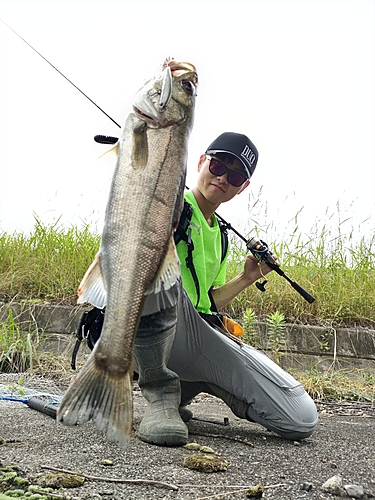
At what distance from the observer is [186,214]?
289cm

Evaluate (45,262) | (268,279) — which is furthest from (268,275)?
(45,262)

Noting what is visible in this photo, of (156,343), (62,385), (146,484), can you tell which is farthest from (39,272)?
(146,484)

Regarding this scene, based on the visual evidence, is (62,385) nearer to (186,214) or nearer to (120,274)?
(186,214)

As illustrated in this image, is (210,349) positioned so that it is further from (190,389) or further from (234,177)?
(234,177)

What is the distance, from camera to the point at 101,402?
70.1 inches

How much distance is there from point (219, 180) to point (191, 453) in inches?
60.0

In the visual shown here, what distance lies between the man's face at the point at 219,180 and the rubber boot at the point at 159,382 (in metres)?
0.86

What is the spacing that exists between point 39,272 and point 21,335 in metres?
0.99

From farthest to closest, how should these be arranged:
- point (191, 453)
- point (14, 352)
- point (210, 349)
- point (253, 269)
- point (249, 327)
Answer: point (249, 327) → point (14, 352) → point (253, 269) → point (210, 349) → point (191, 453)

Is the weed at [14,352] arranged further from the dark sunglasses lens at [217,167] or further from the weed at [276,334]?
the dark sunglasses lens at [217,167]

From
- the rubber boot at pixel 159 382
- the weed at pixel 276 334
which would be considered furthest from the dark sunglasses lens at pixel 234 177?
the weed at pixel 276 334

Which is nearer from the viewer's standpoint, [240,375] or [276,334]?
[240,375]

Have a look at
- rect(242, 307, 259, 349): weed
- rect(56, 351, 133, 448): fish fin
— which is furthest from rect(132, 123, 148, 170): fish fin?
rect(242, 307, 259, 349): weed

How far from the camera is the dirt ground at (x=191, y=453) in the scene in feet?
6.52
